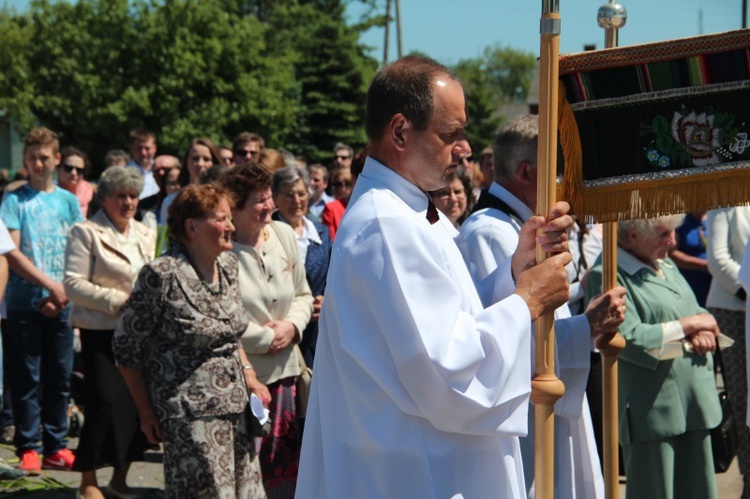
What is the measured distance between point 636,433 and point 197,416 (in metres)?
2.20

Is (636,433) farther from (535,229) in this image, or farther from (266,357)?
(535,229)

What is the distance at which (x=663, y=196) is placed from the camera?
381 cm

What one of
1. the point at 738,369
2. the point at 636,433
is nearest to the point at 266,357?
the point at 636,433

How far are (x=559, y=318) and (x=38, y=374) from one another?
4780 mm

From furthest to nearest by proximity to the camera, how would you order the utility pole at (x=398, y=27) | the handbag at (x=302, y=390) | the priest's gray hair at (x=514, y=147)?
the utility pole at (x=398, y=27) → the handbag at (x=302, y=390) → the priest's gray hair at (x=514, y=147)

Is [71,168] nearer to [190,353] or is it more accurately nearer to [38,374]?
[38,374]

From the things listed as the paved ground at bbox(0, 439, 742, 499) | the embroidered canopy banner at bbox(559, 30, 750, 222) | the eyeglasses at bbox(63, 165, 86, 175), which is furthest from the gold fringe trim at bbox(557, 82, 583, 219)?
the eyeglasses at bbox(63, 165, 86, 175)

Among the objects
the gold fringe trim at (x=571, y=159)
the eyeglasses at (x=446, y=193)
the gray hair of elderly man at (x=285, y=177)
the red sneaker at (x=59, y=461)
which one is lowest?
the red sneaker at (x=59, y=461)

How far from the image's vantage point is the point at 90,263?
6.91m

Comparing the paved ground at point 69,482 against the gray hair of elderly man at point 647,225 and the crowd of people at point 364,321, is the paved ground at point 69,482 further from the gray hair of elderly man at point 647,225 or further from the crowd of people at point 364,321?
the gray hair of elderly man at point 647,225

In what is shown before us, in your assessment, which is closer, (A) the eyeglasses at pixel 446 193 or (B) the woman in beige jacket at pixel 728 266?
(B) the woman in beige jacket at pixel 728 266

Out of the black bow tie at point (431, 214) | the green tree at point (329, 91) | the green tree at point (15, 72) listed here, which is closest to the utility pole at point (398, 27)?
the green tree at point (329, 91)

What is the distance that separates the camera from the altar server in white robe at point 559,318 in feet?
13.8

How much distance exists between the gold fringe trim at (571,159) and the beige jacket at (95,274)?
12.1 ft
